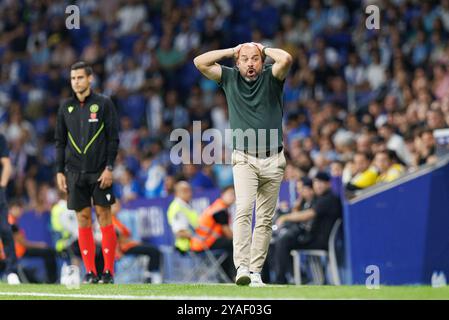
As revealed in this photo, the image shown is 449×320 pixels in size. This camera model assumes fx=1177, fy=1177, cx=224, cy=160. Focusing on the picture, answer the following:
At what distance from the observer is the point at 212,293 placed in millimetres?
10930

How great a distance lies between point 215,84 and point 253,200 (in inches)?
526

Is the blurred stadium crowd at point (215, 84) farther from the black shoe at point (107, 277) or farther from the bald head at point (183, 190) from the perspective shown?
the black shoe at point (107, 277)

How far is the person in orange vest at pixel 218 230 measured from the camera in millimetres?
18062

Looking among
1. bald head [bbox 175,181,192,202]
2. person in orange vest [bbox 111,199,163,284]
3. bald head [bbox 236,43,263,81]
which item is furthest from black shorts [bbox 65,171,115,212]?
person in orange vest [bbox 111,199,163,284]

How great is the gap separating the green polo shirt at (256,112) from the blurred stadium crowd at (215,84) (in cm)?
480

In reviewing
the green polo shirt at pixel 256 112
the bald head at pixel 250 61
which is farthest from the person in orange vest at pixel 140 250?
the bald head at pixel 250 61

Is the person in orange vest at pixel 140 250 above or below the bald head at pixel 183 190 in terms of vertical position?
below

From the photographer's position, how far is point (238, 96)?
11664 millimetres

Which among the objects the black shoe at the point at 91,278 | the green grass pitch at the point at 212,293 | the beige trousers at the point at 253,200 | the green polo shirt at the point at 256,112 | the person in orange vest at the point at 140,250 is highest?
the green polo shirt at the point at 256,112

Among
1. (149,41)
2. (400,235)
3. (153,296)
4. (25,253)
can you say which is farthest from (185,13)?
(153,296)

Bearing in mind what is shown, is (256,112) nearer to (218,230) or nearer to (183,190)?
(218,230)

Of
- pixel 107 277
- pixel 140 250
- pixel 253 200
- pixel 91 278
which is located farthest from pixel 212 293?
pixel 140 250

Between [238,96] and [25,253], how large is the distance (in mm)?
9653
